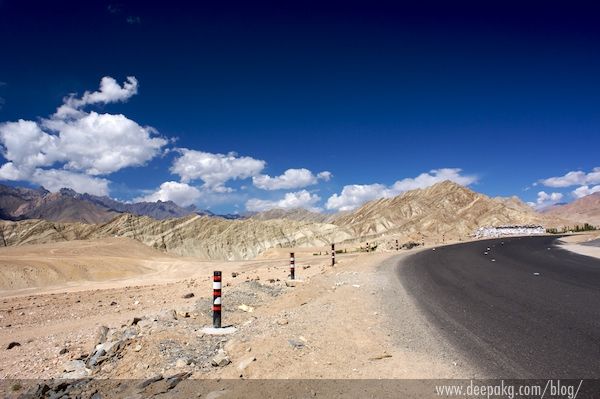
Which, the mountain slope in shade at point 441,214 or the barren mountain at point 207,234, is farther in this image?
the mountain slope in shade at point 441,214

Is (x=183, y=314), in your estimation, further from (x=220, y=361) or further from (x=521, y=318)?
(x=521, y=318)

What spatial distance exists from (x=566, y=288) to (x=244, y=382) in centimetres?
1074

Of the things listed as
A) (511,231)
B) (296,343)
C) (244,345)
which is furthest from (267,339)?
(511,231)

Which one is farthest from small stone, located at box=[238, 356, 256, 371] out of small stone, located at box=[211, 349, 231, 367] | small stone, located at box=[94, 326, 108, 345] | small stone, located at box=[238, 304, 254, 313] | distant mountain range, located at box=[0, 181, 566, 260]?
distant mountain range, located at box=[0, 181, 566, 260]

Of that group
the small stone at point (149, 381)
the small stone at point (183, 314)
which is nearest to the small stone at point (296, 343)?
the small stone at point (149, 381)

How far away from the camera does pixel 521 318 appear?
891 centimetres

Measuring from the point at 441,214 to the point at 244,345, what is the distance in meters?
109

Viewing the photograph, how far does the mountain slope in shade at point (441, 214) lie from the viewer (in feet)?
342

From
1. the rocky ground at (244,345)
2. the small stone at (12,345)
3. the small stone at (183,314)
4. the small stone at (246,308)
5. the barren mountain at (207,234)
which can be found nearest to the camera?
the rocky ground at (244,345)

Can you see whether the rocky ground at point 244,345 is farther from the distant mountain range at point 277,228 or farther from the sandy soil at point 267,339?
the distant mountain range at point 277,228

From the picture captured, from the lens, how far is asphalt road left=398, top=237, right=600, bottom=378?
610 centimetres

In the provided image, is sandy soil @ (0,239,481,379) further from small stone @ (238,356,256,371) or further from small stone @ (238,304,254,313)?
small stone @ (238,304,254,313)

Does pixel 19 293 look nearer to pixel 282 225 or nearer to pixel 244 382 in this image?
pixel 244 382

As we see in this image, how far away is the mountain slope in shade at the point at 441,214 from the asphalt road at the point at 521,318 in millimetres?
81914
